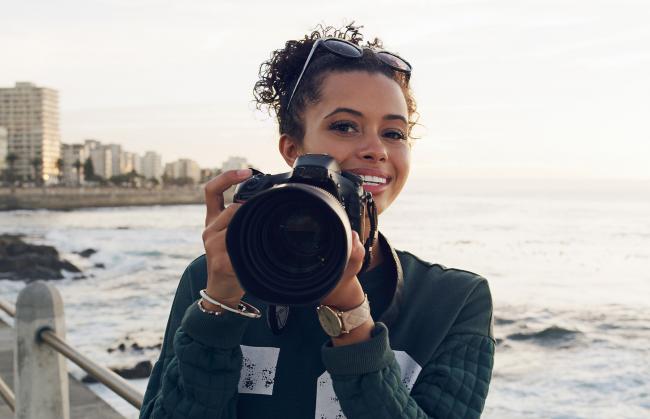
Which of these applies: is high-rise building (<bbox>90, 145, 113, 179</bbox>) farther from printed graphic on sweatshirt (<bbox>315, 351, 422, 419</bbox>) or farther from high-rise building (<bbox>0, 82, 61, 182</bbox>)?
printed graphic on sweatshirt (<bbox>315, 351, 422, 419</bbox>)

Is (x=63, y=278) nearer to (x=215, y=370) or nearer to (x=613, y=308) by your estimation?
(x=613, y=308)

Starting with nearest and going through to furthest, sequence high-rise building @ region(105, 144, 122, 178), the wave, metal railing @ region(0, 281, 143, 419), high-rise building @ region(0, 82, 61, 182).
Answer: metal railing @ region(0, 281, 143, 419)
the wave
high-rise building @ region(0, 82, 61, 182)
high-rise building @ region(105, 144, 122, 178)

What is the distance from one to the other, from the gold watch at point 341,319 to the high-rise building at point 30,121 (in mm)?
108262

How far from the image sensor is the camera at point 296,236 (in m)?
0.97

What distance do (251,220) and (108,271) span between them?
23.2 meters

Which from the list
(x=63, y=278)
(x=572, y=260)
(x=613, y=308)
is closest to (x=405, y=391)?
(x=613, y=308)

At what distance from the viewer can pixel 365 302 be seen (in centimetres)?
106

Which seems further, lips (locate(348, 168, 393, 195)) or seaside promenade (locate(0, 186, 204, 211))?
seaside promenade (locate(0, 186, 204, 211))

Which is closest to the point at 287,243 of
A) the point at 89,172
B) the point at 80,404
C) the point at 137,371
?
the point at 80,404

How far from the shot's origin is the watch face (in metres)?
1.03

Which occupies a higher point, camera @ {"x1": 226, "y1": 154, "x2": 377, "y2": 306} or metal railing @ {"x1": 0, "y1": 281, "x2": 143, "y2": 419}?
camera @ {"x1": 226, "y1": 154, "x2": 377, "y2": 306}

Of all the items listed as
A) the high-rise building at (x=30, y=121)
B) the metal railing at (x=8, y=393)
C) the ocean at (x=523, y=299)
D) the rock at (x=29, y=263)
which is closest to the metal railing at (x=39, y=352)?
the metal railing at (x=8, y=393)

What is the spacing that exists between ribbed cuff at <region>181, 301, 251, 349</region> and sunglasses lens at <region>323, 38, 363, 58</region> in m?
0.54

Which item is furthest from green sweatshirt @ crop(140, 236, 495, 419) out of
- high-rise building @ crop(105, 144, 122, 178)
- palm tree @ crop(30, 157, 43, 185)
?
high-rise building @ crop(105, 144, 122, 178)
